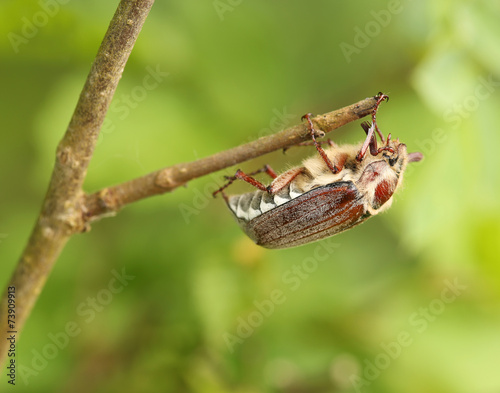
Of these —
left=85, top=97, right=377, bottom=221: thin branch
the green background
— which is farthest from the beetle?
left=85, top=97, right=377, bottom=221: thin branch

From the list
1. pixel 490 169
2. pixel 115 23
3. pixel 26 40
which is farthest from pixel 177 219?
pixel 115 23

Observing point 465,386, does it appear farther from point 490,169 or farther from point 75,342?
point 75,342

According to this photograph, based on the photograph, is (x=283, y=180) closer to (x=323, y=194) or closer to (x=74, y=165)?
(x=323, y=194)

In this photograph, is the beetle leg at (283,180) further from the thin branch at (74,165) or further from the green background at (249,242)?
the thin branch at (74,165)

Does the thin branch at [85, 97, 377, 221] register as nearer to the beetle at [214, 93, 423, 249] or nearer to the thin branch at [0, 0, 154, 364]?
the thin branch at [0, 0, 154, 364]

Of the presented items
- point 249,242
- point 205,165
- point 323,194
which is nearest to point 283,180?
point 323,194
